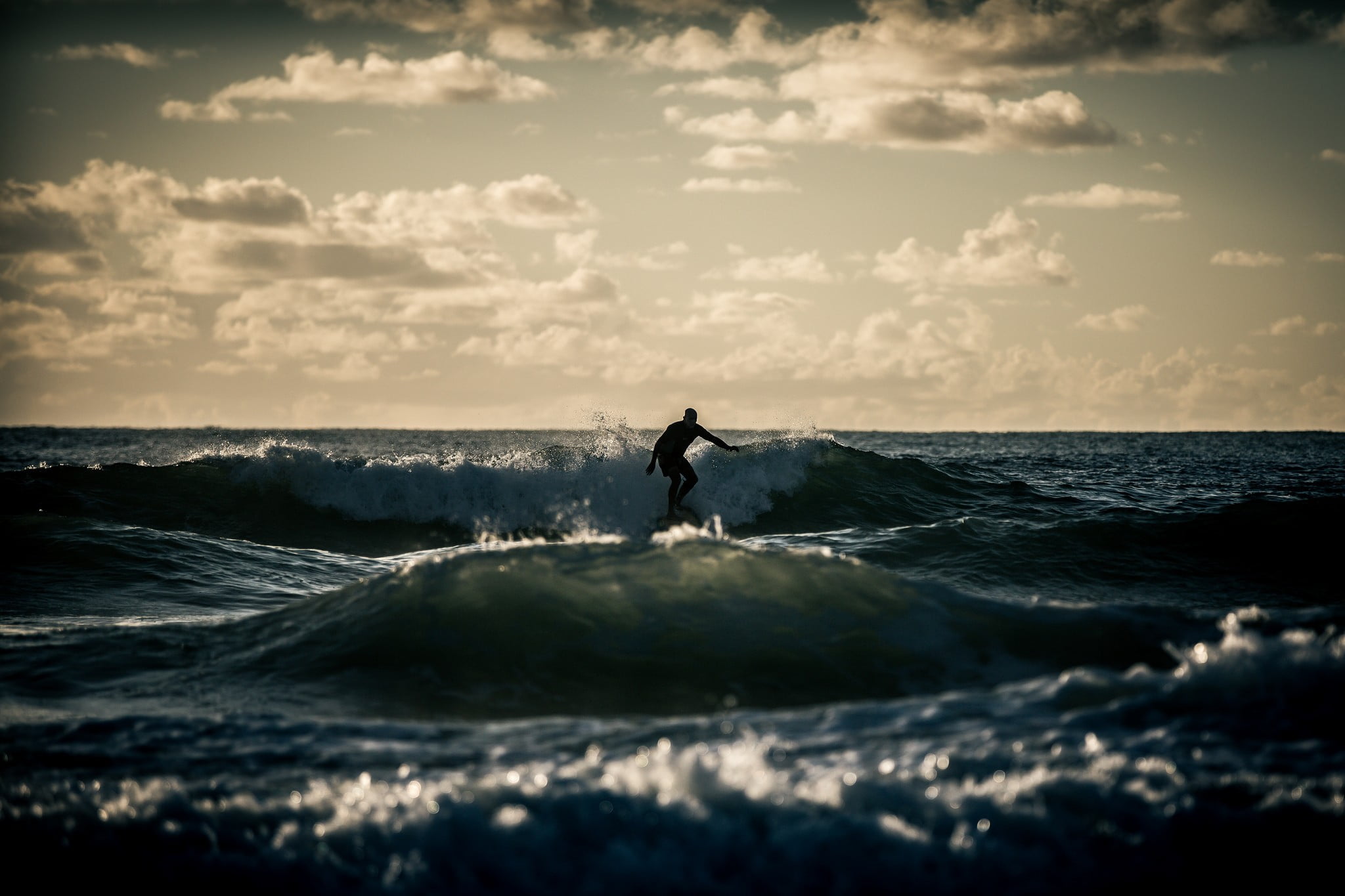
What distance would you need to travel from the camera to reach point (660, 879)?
3914 millimetres

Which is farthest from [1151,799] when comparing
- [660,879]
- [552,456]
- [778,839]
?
[552,456]

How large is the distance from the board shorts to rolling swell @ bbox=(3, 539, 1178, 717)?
7972 mm

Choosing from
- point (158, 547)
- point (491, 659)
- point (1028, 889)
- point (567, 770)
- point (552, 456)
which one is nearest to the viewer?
point (1028, 889)

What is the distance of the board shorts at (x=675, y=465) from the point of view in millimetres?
16703

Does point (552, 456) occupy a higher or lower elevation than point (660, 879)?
higher

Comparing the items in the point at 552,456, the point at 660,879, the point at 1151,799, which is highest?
the point at 552,456

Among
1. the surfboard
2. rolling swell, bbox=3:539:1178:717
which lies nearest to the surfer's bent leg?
the surfboard

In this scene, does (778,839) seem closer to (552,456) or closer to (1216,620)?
(1216,620)

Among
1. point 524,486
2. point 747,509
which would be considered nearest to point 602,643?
point 747,509

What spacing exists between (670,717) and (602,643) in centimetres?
Answer: 155

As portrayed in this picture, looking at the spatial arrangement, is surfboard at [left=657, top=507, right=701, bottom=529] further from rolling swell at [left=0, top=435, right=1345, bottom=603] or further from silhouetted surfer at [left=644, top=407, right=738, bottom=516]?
silhouetted surfer at [left=644, top=407, right=738, bottom=516]

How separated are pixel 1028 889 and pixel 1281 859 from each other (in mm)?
1131

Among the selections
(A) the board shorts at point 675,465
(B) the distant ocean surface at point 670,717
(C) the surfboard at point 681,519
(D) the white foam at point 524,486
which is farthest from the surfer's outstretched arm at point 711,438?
(D) the white foam at point 524,486

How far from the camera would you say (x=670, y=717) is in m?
5.89
